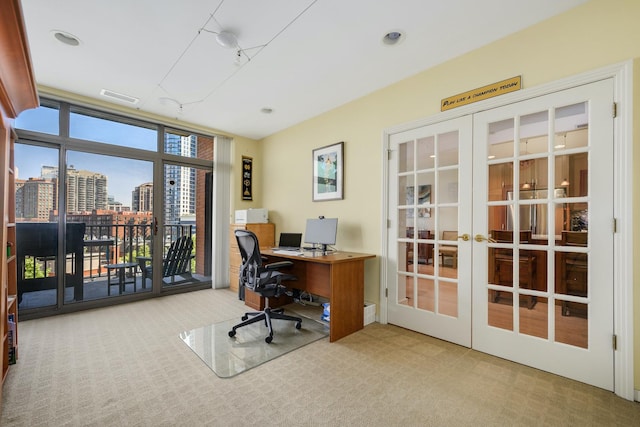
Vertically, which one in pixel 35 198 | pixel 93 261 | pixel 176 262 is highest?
pixel 35 198

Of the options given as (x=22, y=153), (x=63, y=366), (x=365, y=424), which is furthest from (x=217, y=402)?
(x=22, y=153)

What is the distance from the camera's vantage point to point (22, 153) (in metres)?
3.32

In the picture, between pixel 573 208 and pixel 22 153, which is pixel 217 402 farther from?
pixel 22 153

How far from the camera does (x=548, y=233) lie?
2.20m

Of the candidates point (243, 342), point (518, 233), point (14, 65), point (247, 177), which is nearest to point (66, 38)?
point (14, 65)

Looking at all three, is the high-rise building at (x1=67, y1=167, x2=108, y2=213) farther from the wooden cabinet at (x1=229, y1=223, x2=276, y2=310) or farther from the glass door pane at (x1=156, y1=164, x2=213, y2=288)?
the wooden cabinet at (x1=229, y1=223, x2=276, y2=310)

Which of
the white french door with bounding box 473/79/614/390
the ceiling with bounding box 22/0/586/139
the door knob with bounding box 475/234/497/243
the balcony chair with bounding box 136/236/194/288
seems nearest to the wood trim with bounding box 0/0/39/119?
the ceiling with bounding box 22/0/586/139

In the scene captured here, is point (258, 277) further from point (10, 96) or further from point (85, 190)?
point (85, 190)

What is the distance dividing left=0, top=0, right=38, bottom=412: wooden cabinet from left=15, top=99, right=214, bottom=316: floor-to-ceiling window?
1.25m

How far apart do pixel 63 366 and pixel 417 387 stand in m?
2.77

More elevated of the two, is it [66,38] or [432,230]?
[66,38]

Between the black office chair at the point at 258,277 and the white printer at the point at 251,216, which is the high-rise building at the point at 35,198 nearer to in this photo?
the white printer at the point at 251,216

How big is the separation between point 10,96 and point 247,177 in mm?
3403

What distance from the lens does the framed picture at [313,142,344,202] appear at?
12.1 ft
